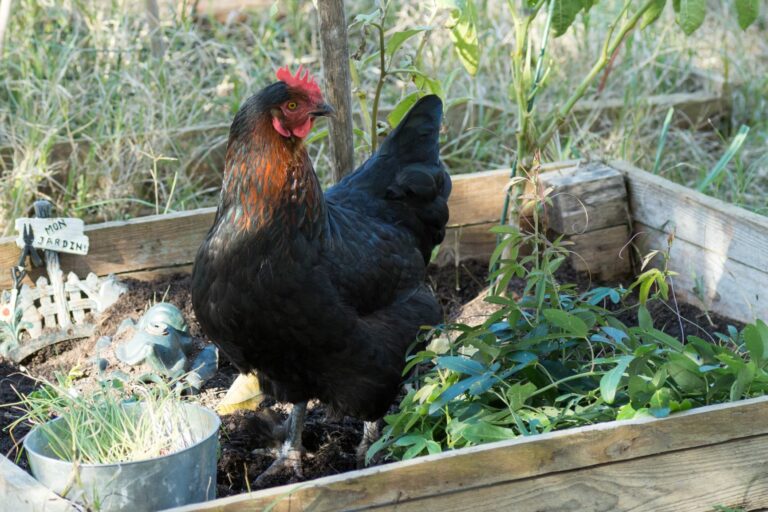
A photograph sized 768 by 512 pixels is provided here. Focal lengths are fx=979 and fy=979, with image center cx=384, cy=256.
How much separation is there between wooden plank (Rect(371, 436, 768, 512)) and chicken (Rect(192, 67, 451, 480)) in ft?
2.34

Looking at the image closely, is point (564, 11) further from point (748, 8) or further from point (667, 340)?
point (667, 340)

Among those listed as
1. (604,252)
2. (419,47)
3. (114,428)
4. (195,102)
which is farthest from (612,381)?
(195,102)

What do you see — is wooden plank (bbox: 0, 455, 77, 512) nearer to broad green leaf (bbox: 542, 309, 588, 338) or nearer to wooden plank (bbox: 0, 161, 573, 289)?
broad green leaf (bbox: 542, 309, 588, 338)

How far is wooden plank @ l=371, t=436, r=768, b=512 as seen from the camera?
242 centimetres

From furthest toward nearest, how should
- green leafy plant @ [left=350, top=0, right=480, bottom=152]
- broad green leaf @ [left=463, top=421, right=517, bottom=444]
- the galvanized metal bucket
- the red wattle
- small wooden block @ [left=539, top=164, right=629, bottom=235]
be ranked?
1. small wooden block @ [left=539, top=164, right=629, bottom=235]
2. green leafy plant @ [left=350, top=0, right=480, bottom=152]
3. the red wattle
4. broad green leaf @ [left=463, top=421, right=517, bottom=444]
5. the galvanized metal bucket

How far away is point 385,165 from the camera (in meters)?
3.57

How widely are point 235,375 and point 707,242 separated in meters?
2.00

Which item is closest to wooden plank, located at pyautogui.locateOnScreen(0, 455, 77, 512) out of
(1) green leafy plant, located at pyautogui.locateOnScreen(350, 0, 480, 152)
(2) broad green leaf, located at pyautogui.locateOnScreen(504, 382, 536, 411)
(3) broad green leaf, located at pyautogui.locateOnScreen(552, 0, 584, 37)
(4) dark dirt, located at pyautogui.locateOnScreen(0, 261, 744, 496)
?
(4) dark dirt, located at pyautogui.locateOnScreen(0, 261, 744, 496)

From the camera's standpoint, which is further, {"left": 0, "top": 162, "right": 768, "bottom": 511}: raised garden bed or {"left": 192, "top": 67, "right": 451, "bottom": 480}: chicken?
{"left": 192, "top": 67, "right": 451, "bottom": 480}: chicken

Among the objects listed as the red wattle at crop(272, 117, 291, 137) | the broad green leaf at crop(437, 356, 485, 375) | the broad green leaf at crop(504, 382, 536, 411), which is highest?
the red wattle at crop(272, 117, 291, 137)

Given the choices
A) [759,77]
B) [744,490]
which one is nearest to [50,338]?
[744,490]

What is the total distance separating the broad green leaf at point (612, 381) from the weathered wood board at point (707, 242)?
139 cm

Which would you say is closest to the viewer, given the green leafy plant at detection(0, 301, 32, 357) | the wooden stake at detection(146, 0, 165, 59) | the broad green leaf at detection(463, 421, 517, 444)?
the broad green leaf at detection(463, 421, 517, 444)

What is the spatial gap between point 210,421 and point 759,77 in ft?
16.5
